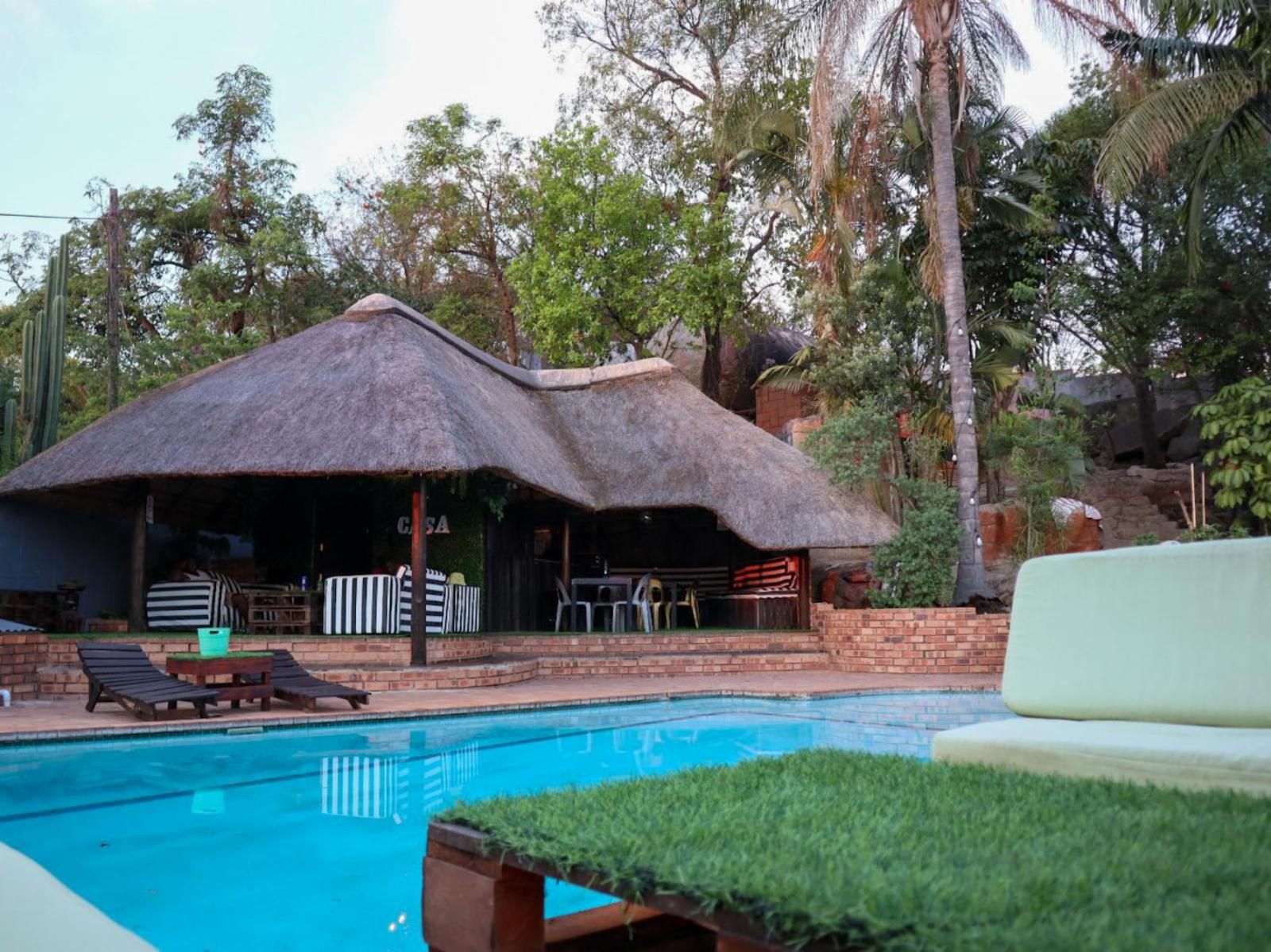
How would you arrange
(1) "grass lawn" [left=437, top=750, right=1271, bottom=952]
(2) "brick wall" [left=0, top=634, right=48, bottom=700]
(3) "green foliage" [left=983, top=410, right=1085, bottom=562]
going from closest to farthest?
(1) "grass lawn" [left=437, top=750, right=1271, bottom=952] → (2) "brick wall" [left=0, top=634, right=48, bottom=700] → (3) "green foliage" [left=983, top=410, right=1085, bottom=562]

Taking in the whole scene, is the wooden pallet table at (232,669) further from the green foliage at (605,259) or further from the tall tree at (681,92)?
the tall tree at (681,92)

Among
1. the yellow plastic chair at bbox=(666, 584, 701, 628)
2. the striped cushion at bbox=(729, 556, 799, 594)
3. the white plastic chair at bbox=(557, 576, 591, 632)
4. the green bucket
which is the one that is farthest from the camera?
the yellow plastic chair at bbox=(666, 584, 701, 628)

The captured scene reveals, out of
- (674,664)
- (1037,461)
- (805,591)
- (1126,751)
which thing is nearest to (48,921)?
(1126,751)

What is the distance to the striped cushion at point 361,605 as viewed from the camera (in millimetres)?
11578

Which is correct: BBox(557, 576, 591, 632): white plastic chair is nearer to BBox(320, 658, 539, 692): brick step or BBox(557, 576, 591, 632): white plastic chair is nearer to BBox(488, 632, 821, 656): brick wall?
BBox(488, 632, 821, 656): brick wall

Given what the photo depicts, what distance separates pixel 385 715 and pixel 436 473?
382 cm

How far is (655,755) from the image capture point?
692cm

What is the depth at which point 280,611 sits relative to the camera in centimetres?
1202

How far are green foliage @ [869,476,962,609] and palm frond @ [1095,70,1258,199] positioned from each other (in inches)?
170

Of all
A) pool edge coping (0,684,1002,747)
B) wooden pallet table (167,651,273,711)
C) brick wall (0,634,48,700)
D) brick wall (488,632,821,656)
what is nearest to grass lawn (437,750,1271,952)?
pool edge coping (0,684,1002,747)

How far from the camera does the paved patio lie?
716 centimetres

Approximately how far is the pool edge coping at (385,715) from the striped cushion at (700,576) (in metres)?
6.85

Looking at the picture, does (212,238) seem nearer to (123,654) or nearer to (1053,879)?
(123,654)

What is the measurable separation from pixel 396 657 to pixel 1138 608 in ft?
28.3
